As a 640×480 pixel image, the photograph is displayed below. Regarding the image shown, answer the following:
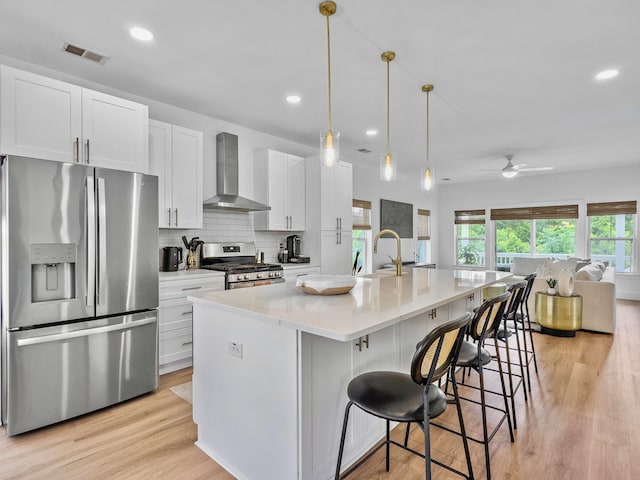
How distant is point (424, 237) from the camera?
873cm

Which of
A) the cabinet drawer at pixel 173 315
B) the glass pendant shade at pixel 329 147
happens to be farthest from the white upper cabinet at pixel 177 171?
the glass pendant shade at pixel 329 147

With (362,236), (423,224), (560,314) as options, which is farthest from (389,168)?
(423,224)

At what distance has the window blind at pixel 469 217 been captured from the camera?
8.70m

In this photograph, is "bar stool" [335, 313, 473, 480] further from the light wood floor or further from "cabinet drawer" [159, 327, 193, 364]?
"cabinet drawer" [159, 327, 193, 364]

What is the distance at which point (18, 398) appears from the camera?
2.24m

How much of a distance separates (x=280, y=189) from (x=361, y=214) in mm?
2311

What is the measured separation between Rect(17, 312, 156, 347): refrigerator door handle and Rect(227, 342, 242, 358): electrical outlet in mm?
1282

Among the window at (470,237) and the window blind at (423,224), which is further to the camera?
the window at (470,237)

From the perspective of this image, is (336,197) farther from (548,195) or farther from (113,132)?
(548,195)

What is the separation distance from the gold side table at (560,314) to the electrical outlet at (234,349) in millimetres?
4191

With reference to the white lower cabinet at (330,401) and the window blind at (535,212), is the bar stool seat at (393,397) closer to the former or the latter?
the white lower cabinet at (330,401)

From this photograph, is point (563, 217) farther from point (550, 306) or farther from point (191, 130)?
point (191, 130)

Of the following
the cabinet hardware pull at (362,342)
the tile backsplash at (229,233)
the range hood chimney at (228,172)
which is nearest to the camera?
the cabinet hardware pull at (362,342)

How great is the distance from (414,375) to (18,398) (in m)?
2.48
